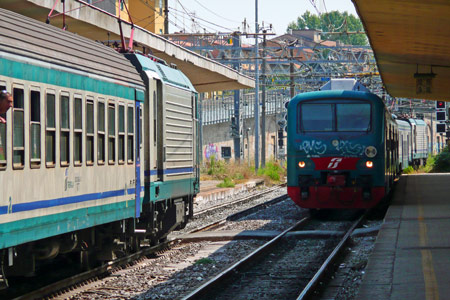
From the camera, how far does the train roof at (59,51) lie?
8070 millimetres

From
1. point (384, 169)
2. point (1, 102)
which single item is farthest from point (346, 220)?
point (1, 102)

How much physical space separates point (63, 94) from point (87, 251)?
2.97 metres

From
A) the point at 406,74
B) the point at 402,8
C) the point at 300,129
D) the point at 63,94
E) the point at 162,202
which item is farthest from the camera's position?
the point at 406,74

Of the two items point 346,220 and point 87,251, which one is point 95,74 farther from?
point 346,220

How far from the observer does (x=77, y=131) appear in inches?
379

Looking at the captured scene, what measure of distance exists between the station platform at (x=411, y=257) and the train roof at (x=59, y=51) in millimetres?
4155

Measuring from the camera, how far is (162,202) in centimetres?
1376

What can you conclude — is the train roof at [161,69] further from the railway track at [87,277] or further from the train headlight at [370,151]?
the train headlight at [370,151]

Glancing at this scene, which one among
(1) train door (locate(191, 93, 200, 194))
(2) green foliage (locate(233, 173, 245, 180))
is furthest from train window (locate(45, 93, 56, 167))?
(2) green foliage (locate(233, 173, 245, 180))

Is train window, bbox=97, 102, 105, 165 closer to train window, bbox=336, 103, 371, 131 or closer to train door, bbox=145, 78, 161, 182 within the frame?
train door, bbox=145, 78, 161, 182

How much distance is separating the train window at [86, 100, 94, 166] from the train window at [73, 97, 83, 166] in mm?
229

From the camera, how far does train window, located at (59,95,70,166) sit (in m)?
9.10

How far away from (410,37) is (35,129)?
29.7 ft

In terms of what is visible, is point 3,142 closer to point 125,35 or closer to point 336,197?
point 336,197
